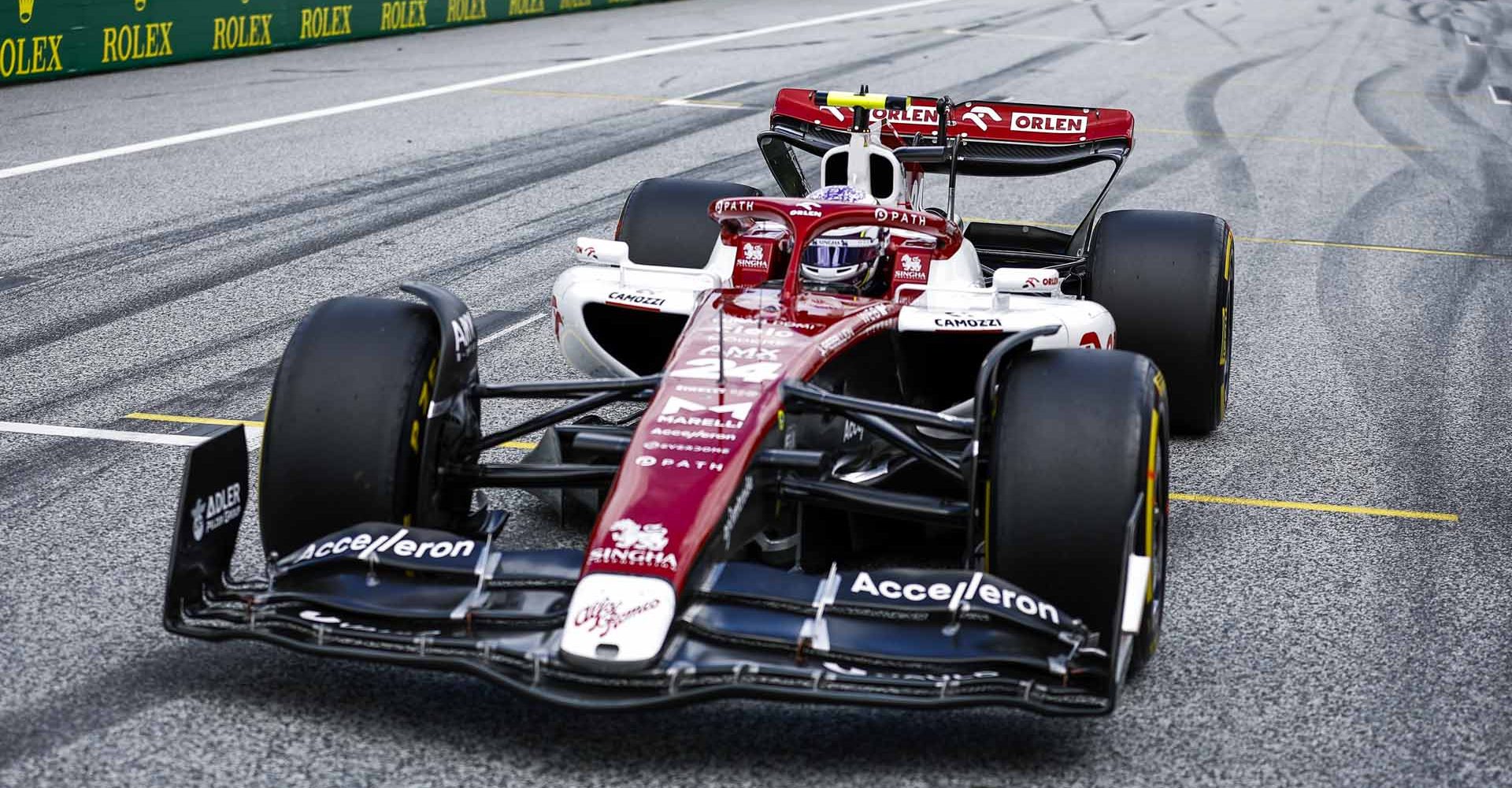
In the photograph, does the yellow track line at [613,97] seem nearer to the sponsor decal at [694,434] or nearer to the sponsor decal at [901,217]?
the sponsor decal at [901,217]

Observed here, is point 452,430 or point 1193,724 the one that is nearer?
point 1193,724

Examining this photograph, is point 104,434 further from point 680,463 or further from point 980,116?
point 980,116

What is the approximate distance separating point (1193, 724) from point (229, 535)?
2356 mm

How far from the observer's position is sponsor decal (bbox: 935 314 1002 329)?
522cm

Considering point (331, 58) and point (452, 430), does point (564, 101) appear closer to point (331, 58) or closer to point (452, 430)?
point (331, 58)

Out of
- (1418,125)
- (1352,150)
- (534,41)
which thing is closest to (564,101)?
(534,41)

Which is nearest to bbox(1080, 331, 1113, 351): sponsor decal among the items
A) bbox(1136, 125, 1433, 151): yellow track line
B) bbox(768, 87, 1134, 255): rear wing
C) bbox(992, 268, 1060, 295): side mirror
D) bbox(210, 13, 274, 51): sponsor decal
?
bbox(992, 268, 1060, 295): side mirror

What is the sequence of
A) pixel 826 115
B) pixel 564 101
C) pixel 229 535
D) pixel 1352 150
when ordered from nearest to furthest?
pixel 229 535
pixel 826 115
pixel 1352 150
pixel 564 101

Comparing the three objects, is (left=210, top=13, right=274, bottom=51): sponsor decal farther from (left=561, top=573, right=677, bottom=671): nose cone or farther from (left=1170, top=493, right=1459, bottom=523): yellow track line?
(left=561, top=573, right=677, bottom=671): nose cone

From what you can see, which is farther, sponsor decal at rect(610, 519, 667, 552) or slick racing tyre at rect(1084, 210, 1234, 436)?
slick racing tyre at rect(1084, 210, 1234, 436)

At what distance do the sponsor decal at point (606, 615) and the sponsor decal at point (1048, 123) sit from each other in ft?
14.4

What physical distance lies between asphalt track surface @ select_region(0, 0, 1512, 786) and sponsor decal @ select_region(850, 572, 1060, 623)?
1.19 feet

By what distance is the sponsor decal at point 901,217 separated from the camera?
18.1ft

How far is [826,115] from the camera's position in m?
7.75
